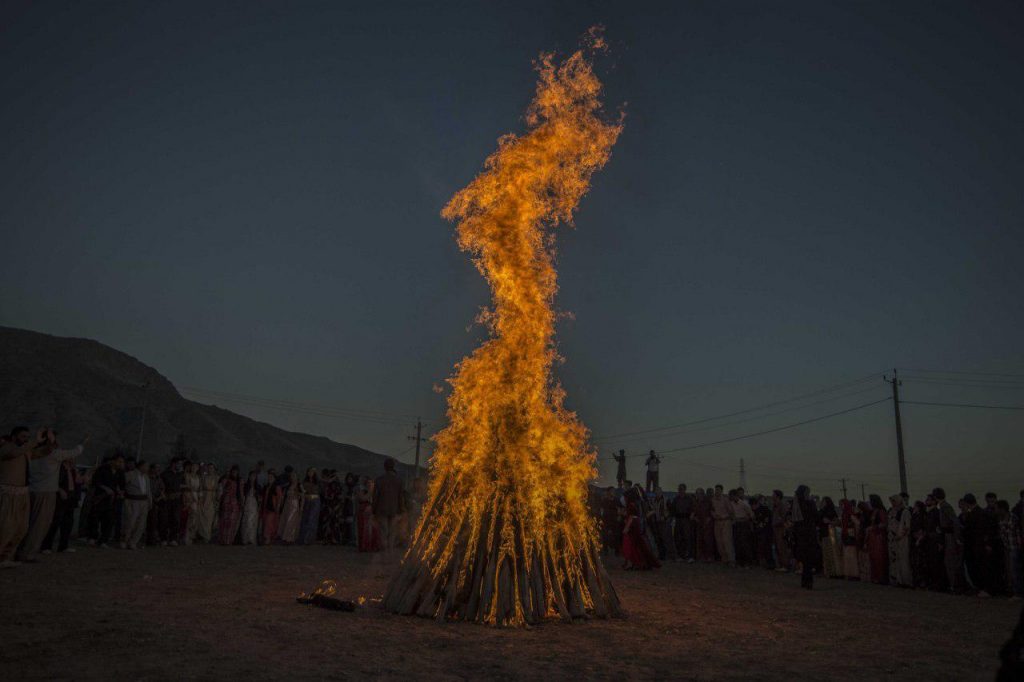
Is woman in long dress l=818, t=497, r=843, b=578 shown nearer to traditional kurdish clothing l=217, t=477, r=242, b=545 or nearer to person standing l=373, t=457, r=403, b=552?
person standing l=373, t=457, r=403, b=552

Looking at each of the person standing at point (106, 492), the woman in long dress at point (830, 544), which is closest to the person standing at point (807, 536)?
the woman in long dress at point (830, 544)

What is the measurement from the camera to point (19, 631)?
6.36 m

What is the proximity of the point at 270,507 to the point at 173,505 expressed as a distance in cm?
296

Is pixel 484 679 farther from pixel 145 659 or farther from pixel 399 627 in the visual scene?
pixel 145 659

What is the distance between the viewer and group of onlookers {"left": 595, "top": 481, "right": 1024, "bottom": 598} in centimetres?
1336

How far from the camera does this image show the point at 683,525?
70.1ft

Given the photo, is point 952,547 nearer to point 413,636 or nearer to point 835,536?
point 835,536

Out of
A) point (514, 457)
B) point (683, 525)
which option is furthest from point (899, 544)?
point (514, 457)

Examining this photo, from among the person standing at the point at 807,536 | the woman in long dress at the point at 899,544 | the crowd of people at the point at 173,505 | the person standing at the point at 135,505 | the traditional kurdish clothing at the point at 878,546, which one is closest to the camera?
the crowd of people at the point at 173,505

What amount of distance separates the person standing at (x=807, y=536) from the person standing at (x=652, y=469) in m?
14.8

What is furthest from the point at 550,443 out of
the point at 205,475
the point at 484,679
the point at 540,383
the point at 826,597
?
the point at 205,475

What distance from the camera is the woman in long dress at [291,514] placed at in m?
19.7

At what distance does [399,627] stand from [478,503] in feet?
5.72

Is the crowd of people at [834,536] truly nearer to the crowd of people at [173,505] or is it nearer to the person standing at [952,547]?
the person standing at [952,547]
